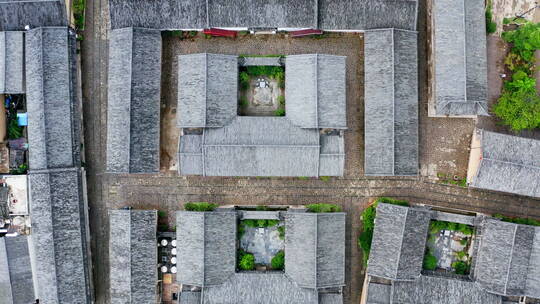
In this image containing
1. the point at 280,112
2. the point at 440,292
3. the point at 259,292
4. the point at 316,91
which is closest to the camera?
the point at 316,91

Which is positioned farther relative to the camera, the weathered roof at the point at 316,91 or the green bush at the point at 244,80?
the green bush at the point at 244,80

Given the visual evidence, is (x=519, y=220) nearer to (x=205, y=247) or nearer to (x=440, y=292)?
(x=440, y=292)

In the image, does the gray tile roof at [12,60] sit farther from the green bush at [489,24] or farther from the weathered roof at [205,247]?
the green bush at [489,24]

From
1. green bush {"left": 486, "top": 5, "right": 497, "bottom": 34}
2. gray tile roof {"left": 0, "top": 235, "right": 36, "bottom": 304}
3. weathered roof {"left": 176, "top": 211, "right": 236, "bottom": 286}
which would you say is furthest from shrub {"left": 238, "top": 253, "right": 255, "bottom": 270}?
green bush {"left": 486, "top": 5, "right": 497, "bottom": 34}

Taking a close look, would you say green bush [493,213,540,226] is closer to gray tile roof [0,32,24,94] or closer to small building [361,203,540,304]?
small building [361,203,540,304]

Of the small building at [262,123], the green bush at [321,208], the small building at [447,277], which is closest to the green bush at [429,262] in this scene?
the small building at [447,277]

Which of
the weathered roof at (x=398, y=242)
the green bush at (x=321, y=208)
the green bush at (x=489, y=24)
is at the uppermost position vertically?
the green bush at (x=489, y=24)

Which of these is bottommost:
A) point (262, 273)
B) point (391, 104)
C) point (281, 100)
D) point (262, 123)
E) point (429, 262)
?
point (262, 273)

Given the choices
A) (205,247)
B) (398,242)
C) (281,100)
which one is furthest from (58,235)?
(398,242)
